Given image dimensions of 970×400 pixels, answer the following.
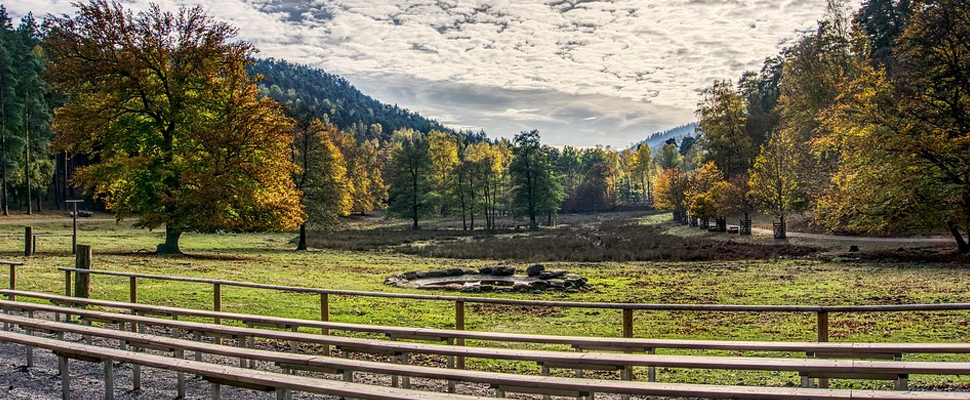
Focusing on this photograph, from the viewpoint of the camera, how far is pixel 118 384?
760 centimetres

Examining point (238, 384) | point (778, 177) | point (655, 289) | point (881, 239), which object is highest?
point (778, 177)

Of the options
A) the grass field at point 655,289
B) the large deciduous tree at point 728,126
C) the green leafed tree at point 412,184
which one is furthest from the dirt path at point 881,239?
the green leafed tree at point 412,184

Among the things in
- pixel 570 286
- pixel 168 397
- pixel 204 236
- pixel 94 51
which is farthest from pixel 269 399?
pixel 204 236

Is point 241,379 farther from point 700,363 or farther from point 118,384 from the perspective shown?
point 700,363

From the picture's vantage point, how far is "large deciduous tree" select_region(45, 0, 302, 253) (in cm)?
2520

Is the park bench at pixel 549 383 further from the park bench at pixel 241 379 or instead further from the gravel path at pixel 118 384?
the gravel path at pixel 118 384

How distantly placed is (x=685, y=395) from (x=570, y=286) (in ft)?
49.6

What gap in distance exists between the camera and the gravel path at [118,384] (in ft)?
23.5

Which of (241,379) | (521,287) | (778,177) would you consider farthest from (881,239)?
(241,379)

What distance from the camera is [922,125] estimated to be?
26359 mm

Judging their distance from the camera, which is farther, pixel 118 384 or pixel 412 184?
pixel 412 184

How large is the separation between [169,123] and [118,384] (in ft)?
72.5

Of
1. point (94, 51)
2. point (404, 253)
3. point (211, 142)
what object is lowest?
point (404, 253)

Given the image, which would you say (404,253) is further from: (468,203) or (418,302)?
(468,203)
